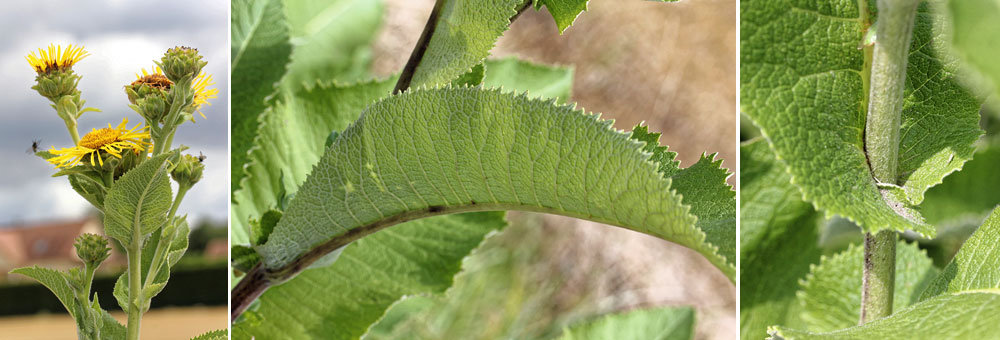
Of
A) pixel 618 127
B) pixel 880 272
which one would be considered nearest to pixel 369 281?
pixel 880 272

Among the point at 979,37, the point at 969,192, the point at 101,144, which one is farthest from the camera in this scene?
the point at 969,192

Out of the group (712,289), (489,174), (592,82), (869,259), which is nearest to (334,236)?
(489,174)

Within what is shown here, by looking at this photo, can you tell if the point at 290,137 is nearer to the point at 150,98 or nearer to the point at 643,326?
the point at 150,98

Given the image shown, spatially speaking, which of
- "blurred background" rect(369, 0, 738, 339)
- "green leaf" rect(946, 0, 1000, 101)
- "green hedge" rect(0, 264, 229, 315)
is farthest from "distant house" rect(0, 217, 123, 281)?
"blurred background" rect(369, 0, 738, 339)

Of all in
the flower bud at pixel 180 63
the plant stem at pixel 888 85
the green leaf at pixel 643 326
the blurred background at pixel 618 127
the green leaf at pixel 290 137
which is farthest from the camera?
the blurred background at pixel 618 127

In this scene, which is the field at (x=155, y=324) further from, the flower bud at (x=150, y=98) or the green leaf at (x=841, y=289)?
the green leaf at (x=841, y=289)

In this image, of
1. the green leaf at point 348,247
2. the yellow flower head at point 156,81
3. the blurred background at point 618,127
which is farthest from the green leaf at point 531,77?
the blurred background at point 618,127
